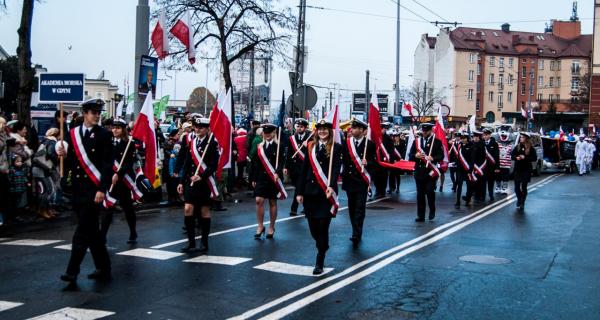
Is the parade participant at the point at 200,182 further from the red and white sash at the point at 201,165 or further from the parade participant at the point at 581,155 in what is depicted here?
the parade participant at the point at 581,155

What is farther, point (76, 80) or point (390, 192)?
point (390, 192)

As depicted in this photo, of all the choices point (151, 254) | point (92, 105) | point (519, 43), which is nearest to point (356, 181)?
point (151, 254)

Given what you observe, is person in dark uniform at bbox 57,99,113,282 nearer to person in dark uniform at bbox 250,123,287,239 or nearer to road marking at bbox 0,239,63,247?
road marking at bbox 0,239,63,247

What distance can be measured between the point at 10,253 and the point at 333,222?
19.0 feet

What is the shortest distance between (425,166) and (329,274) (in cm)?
559

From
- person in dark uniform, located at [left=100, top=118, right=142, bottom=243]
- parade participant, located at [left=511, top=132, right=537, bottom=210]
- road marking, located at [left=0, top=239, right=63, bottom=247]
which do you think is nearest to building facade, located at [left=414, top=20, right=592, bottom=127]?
parade participant, located at [left=511, top=132, right=537, bottom=210]

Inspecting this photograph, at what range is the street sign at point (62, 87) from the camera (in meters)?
13.6

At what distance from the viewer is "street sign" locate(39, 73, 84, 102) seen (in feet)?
44.6

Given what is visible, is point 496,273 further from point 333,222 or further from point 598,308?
point 333,222

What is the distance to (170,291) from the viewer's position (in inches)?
284

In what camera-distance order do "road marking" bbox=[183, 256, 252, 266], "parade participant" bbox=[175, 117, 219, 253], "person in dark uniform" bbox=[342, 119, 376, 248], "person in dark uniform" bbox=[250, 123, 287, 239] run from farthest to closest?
"person in dark uniform" bbox=[250, 123, 287, 239], "person in dark uniform" bbox=[342, 119, 376, 248], "parade participant" bbox=[175, 117, 219, 253], "road marking" bbox=[183, 256, 252, 266]

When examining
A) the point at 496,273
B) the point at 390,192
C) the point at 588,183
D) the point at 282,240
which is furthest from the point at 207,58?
the point at 496,273

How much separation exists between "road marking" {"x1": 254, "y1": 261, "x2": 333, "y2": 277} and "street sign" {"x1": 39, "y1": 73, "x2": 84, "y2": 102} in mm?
6716

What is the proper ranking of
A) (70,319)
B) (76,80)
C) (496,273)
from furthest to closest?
(76,80) < (496,273) < (70,319)
